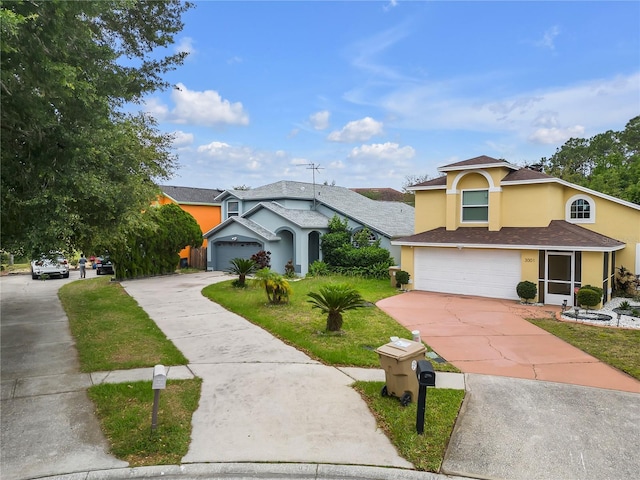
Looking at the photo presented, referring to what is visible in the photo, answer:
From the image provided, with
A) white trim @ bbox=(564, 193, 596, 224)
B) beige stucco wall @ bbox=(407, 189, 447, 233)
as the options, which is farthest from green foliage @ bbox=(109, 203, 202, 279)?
white trim @ bbox=(564, 193, 596, 224)

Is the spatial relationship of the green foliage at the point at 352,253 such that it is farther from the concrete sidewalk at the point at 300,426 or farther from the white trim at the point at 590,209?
the concrete sidewalk at the point at 300,426

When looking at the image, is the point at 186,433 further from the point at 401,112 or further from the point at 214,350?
the point at 401,112

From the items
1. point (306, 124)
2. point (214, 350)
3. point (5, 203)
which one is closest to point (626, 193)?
point (306, 124)

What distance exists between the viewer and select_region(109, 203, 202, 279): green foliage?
21.0 metres

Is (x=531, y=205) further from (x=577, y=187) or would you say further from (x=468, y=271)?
(x=468, y=271)

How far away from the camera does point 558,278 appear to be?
1448 cm

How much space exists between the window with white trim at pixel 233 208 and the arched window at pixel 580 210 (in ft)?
64.6

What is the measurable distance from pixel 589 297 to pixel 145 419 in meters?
13.5

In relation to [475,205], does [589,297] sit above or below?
below

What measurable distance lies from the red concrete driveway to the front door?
469 mm

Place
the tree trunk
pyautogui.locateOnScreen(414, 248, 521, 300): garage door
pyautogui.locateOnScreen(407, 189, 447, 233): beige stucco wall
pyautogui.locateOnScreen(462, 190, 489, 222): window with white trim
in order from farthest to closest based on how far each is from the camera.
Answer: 1. pyautogui.locateOnScreen(407, 189, 447, 233): beige stucco wall
2. pyautogui.locateOnScreen(462, 190, 489, 222): window with white trim
3. pyautogui.locateOnScreen(414, 248, 521, 300): garage door
4. the tree trunk

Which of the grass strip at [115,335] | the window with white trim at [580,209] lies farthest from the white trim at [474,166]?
the grass strip at [115,335]

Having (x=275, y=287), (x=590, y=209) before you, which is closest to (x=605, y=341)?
(x=590, y=209)

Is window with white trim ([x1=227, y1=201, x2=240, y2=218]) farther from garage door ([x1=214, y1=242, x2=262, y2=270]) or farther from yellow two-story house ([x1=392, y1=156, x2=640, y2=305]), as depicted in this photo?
yellow two-story house ([x1=392, y1=156, x2=640, y2=305])
